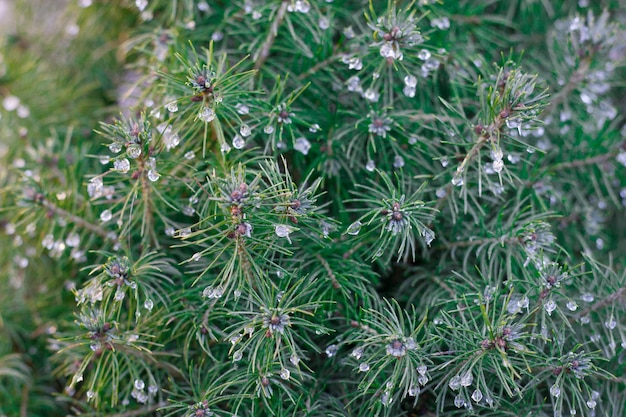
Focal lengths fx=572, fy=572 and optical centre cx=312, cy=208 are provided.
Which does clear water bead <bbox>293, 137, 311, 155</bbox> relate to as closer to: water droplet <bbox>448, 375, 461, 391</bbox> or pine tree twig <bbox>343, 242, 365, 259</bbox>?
pine tree twig <bbox>343, 242, 365, 259</bbox>

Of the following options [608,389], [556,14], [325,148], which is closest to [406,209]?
[325,148]

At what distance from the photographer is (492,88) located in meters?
0.47

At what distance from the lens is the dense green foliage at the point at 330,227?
17.2 inches

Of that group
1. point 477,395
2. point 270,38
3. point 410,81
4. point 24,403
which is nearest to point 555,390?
point 477,395

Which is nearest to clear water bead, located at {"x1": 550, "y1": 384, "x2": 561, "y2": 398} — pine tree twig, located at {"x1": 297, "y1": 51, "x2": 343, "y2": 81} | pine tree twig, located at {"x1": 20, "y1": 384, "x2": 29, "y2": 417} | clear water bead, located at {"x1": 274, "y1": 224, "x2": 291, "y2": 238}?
clear water bead, located at {"x1": 274, "y1": 224, "x2": 291, "y2": 238}

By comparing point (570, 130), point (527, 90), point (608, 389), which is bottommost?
point (608, 389)

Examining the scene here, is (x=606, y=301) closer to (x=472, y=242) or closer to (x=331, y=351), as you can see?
(x=472, y=242)

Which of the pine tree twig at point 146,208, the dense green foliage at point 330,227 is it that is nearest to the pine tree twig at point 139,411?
the dense green foliage at point 330,227

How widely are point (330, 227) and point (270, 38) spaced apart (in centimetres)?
21

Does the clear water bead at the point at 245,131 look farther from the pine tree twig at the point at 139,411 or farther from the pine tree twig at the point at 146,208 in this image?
the pine tree twig at the point at 139,411

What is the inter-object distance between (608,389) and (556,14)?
45 centimetres

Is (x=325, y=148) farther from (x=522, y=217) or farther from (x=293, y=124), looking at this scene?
(x=522, y=217)

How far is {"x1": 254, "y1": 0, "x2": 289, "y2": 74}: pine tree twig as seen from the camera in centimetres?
54

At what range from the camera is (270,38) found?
547 millimetres
